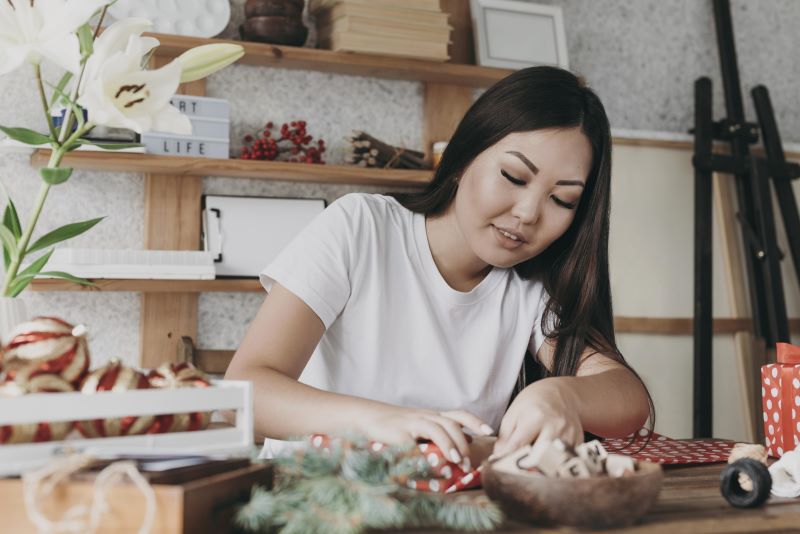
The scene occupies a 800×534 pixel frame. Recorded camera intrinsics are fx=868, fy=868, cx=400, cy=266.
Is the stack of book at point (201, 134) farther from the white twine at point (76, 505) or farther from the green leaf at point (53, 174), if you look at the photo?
the white twine at point (76, 505)

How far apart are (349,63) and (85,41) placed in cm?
188

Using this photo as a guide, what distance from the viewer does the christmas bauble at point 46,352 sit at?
2.33 feet

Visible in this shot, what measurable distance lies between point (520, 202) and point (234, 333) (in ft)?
5.27

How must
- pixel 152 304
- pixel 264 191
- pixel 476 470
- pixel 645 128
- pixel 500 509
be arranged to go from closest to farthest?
pixel 500 509 < pixel 476 470 < pixel 152 304 < pixel 264 191 < pixel 645 128

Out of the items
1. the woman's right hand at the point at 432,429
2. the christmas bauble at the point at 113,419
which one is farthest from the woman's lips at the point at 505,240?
the christmas bauble at the point at 113,419

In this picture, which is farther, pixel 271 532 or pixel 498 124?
pixel 498 124

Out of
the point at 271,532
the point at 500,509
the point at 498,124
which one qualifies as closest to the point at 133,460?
the point at 271,532

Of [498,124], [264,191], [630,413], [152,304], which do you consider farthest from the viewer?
[264,191]

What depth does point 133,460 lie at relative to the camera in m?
0.67

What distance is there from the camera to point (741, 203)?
324cm

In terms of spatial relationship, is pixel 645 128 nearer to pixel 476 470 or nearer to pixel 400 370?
pixel 400 370

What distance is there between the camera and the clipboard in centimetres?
271

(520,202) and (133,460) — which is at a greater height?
(520,202)

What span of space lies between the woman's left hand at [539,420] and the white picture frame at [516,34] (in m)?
2.12
